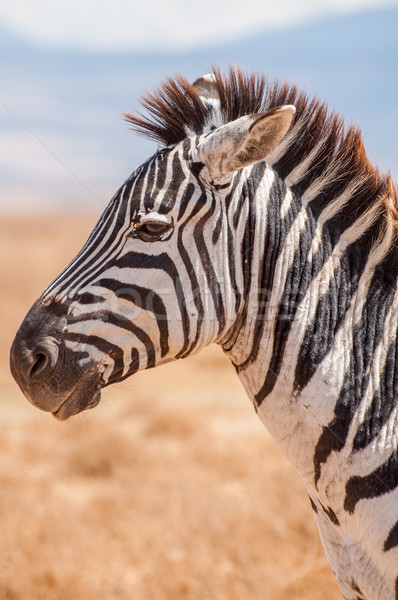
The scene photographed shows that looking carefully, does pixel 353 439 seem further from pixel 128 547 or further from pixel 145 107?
pixel 128 547

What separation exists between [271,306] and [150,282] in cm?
65

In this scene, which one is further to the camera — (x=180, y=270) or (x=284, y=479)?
(x=284, y=479)

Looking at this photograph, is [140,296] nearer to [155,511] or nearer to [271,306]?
[271,306]

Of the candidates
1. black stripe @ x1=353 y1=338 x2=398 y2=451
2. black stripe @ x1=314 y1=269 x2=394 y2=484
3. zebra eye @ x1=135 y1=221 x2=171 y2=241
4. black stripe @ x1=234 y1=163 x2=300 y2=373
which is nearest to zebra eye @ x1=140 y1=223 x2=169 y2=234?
zebra eye @ x1=135 y1=221 x2=171 y2=241

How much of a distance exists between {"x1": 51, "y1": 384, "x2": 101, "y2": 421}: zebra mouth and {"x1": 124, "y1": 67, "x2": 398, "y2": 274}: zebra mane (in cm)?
147

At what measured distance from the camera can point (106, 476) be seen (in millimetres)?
10734

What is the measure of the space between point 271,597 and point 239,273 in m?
5.33

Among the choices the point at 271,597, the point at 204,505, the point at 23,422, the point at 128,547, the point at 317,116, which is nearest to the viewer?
the point at 317,116

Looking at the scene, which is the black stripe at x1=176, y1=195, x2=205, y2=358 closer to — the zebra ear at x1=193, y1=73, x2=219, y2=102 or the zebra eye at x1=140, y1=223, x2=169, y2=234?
the zebra eye at x1=140, y1=223, x2=169, y2=234

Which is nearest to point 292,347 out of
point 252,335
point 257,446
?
point 252,335

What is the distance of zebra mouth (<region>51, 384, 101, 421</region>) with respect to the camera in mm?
3016

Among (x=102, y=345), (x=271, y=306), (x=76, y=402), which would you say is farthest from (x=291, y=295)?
(x=76, y=402)

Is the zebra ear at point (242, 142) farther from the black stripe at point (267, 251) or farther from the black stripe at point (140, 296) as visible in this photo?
the black stripe at point (140, 296)

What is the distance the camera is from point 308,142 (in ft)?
11.0
